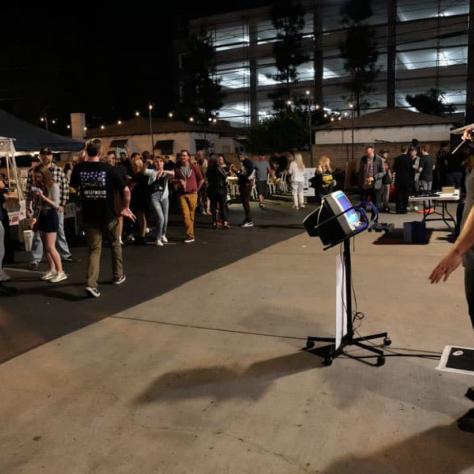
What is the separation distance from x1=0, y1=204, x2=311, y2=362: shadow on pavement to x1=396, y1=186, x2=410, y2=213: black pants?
11.0 feet

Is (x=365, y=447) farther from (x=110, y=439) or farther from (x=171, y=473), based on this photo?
(x=110, y=439)

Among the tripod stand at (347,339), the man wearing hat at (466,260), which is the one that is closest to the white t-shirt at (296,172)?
the tripod stand at (347,339)

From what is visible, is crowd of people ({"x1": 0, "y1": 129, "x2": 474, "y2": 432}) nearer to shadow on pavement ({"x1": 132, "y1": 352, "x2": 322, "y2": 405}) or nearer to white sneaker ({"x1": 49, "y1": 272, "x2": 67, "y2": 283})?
white sneaker ({"x1": 49, "y1": 272, "x2": 67, "y2": 283})

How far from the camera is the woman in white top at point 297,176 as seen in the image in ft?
45.5

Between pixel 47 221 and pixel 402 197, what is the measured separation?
9.19 m

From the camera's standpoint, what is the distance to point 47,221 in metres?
6.59

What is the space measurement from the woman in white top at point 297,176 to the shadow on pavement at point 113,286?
3116 mm

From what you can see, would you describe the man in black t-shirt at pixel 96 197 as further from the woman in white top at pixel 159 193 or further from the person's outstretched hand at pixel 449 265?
the person's outstretched hand at pixel 449 265

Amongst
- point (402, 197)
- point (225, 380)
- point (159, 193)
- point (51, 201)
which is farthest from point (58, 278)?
point (402, 197)

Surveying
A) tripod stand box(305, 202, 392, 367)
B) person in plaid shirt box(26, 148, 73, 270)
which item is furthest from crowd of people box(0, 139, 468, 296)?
tripod stand box(305, 202, 392, 367)

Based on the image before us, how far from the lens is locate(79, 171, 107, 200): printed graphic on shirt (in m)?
6.07

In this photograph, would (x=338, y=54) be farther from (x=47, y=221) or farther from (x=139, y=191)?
(x=47, y=221)

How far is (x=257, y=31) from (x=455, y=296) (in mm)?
46315

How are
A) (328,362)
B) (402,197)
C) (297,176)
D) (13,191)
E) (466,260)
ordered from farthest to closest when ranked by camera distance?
(297,176), (402,197), (13,191), (328,362), (466,260)
